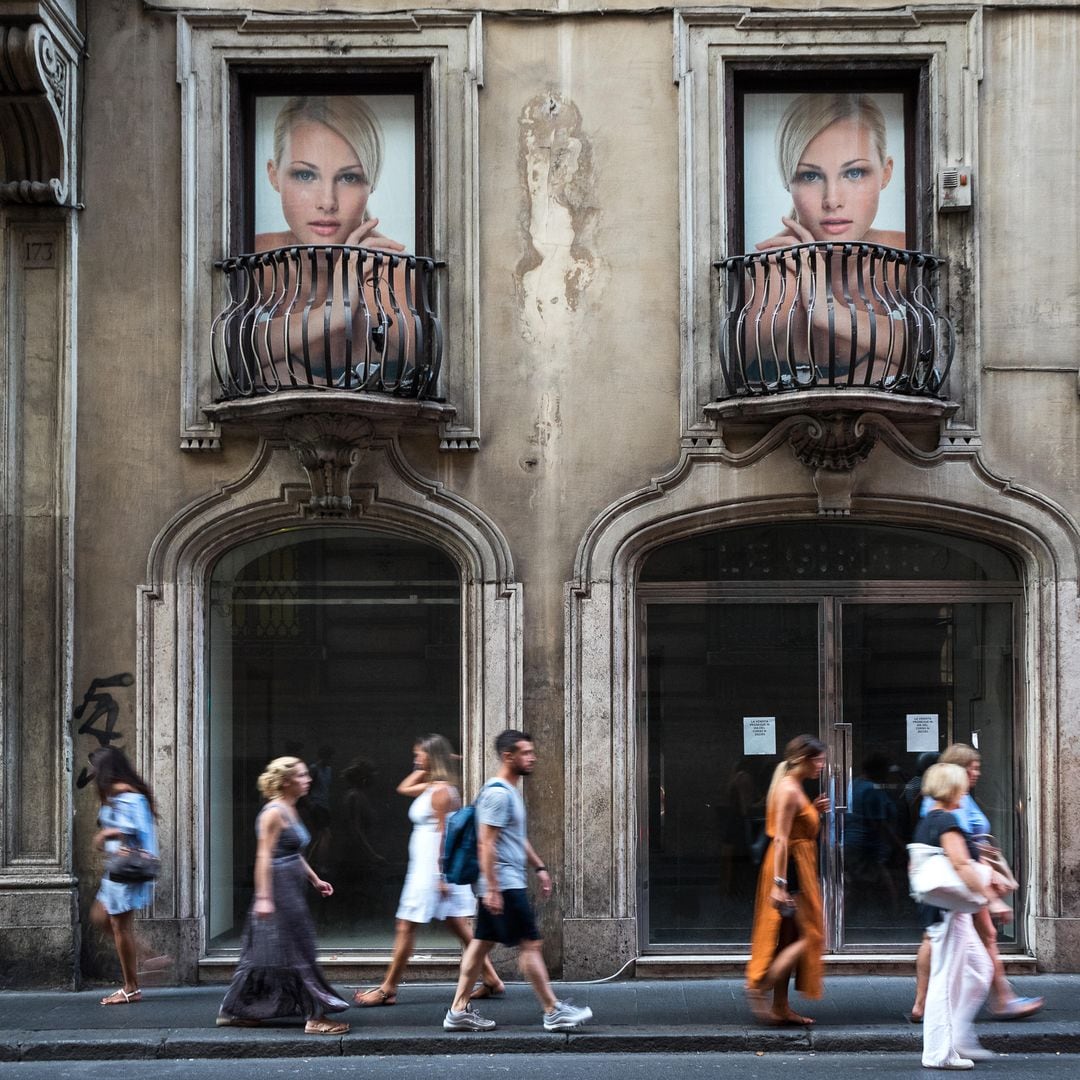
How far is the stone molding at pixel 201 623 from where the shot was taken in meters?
10.5

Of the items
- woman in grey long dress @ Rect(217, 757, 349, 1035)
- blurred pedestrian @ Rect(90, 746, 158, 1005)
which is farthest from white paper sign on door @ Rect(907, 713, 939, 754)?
blurred pedestrian @ Rect(90, 746, 158, 1005)

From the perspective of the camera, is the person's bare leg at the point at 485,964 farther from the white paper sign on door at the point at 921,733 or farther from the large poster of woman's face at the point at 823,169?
the large poster of woman's face at the point at 823,169

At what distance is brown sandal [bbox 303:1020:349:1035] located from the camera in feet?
28.0

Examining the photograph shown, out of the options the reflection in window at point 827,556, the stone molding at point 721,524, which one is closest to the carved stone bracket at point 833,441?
the stone molding at point 721,524

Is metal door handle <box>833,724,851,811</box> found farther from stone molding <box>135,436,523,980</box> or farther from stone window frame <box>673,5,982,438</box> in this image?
stone molding <box>135,436,523,980</box>

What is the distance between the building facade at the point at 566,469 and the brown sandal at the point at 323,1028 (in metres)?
1.95

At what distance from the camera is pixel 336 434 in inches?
402

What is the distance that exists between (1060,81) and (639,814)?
19.9 ft

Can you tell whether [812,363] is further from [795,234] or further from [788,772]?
[788,772]

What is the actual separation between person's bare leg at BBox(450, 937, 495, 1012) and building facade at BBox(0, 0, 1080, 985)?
6.13ft

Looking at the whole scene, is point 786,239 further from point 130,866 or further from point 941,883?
point 130,866

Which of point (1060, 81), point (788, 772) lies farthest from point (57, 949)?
point (1060, 81)

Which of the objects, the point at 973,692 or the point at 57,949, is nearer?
the point at 57,949

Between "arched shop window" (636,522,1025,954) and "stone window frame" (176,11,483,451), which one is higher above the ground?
"stone window frame" (176,11,483,451)
